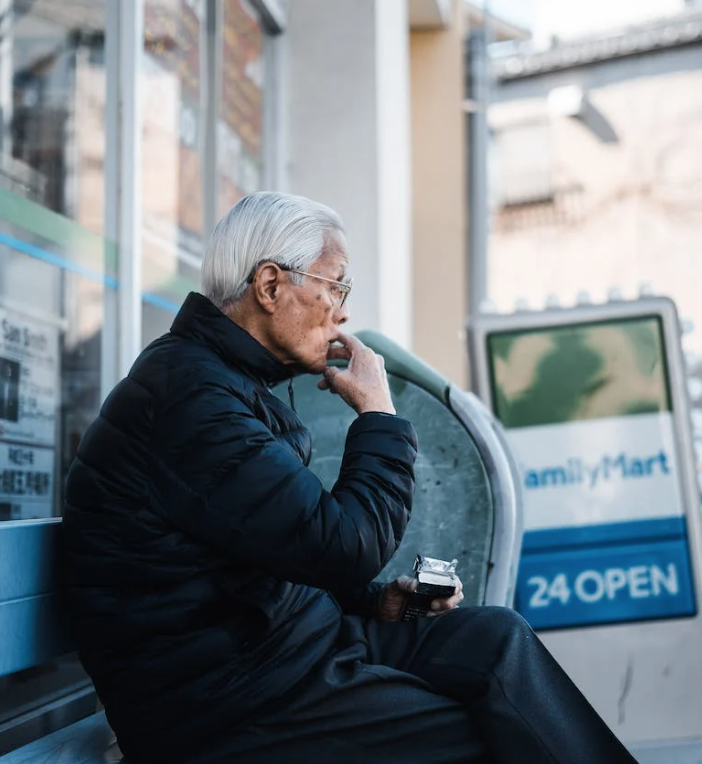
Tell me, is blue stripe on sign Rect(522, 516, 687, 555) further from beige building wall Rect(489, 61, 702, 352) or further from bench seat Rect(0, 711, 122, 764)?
beige building wall Rect(489, 61, 702, 352)

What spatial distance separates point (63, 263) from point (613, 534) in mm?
1810

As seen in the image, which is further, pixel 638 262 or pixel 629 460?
pixel 638 262

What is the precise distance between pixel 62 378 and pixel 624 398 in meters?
1.69

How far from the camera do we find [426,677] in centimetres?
193

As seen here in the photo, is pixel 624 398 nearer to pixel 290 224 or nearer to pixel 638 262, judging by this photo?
pixel 290 224

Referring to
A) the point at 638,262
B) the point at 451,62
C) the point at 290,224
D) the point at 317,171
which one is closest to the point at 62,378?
the point at 290,224

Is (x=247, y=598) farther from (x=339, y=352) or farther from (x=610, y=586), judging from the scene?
(x=610, y=586)

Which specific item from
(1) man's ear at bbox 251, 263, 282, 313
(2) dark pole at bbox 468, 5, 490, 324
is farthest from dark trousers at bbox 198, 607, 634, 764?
(2) dark pole at bbox 468, 5, 490, 324

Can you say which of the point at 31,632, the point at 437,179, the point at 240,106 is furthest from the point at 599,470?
the point at 437,179

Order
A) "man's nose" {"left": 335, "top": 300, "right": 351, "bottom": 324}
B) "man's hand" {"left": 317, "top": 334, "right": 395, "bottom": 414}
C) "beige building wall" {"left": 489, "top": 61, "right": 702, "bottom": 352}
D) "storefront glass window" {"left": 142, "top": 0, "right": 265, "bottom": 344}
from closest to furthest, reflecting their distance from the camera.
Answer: "man's hand" {"left": 317, "top": 334, "right": 395, "bottom": 414}
"man's nose" {"left": 335, "top": 300, "right": 351, "bottom": 324}
"storefront glass window" {"left": 142, "top": 0, "right": 265, "bottom": 344}
"beige building wall" {"left": 489, "top": 61, "right": 702, "bottom": 352}

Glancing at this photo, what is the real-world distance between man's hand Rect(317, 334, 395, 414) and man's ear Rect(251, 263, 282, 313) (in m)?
0.17

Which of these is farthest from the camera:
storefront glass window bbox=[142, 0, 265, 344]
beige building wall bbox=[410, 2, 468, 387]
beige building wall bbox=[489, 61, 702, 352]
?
beige building wall bbox=[489, 61, 702, 352]

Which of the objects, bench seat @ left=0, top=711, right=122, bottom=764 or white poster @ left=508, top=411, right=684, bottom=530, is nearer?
bench seat @ left=0, top=711, right=122, bottom=764

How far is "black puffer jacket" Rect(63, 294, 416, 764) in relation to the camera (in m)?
1.68
